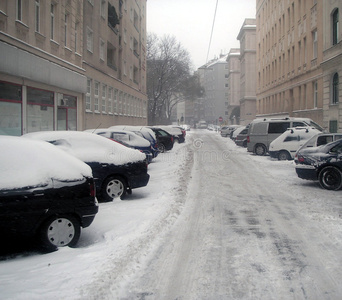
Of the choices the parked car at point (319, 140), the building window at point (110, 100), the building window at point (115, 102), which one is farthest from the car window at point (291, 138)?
the building window at point (115, 102)

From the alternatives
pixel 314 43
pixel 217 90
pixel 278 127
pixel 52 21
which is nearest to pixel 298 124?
pixel 278 127

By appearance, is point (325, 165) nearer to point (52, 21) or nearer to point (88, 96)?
point (52, 21)

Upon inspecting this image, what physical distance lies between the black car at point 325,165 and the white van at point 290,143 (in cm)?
782

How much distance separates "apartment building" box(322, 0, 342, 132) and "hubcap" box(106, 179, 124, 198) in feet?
59.8

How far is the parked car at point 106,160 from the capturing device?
369 inches

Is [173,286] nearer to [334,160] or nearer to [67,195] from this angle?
[67,195]

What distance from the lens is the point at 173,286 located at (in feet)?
15.0

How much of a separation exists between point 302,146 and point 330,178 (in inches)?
78.2

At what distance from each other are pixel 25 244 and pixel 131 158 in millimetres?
3987

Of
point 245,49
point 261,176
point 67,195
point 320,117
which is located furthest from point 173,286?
point 245,49

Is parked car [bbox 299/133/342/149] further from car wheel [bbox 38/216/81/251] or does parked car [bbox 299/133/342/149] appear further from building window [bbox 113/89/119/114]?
building window [bbox 113/89/119/114]

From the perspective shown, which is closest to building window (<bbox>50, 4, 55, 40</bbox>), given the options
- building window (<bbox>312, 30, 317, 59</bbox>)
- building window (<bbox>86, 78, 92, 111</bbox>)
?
building window (<bbox>86, 78, 92, 111</bbox>)

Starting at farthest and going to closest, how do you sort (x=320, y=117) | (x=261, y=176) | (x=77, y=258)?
1. (x=320, y=117)
2. (x=261, y=176)
3. (x=77, y=258)

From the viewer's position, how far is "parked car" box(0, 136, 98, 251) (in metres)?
5.39
